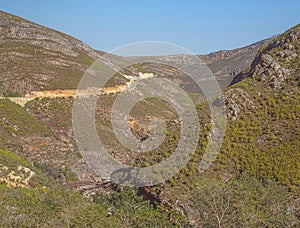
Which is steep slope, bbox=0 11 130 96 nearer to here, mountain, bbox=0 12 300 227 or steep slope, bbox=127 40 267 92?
mountain, bbox=0 12 300 227

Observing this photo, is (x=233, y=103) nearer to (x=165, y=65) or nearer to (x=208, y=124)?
(x=208, y=124)

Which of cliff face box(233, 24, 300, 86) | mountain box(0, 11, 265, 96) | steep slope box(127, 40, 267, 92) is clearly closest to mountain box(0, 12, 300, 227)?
cliff face box(233, 24, 300, 86)

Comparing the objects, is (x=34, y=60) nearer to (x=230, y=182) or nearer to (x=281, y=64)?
(x=281, y=64)

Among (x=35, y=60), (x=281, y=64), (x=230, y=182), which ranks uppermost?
(x=35, y=60)

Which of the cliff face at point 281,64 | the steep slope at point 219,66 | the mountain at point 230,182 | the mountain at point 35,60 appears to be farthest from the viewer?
the steep slope at point 219,66

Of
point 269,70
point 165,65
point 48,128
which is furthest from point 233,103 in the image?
point 165,65

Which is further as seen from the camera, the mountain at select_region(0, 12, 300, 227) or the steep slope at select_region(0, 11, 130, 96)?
the steep slope at select_region(0, 11, 130, 96)

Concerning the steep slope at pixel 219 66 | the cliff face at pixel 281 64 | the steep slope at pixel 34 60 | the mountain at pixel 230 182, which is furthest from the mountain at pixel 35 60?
the steep slope at pixel 219 66

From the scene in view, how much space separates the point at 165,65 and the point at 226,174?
140582mm

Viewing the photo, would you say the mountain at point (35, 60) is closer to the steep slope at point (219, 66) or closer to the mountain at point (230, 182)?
the mountain at point (230, 182)

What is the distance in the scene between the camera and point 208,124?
1811 centimetres

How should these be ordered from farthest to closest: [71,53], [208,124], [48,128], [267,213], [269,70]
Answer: [71,53] → [48,128] → [269,70] → [208,124] → [267,213]

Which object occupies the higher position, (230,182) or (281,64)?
(281,64)

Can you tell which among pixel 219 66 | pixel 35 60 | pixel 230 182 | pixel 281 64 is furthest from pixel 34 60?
pixel 219 66
